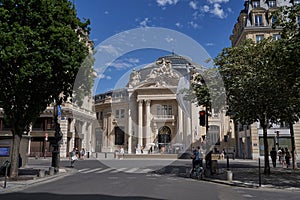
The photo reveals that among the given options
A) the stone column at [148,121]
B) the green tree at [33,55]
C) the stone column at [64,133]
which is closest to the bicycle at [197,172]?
the green tree at [33,55]

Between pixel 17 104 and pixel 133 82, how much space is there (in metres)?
41.4

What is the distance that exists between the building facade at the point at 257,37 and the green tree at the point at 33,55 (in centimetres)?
2817

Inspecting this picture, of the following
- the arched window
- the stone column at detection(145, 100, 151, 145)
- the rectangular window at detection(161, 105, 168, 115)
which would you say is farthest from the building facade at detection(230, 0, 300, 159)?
the arched window

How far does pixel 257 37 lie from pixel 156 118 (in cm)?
2208

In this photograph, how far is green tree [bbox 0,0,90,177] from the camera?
13352 millimetres

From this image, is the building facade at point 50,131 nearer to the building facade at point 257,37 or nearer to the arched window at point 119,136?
the arched window at point 119,136

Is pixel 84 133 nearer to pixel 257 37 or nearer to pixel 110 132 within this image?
pixel 110 132

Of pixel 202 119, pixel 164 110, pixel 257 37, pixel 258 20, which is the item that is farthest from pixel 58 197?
pixel 164 110

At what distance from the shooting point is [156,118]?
172 ft

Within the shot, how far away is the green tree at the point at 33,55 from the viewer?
526 inches

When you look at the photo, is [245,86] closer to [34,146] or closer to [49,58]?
[49,58]

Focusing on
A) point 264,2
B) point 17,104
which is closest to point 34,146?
point 17,104

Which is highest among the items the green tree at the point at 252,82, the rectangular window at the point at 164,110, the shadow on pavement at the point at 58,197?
the rectangular window at the point at 164,110

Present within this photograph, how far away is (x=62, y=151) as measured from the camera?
43.3 m
